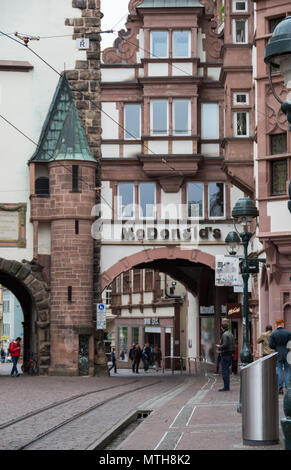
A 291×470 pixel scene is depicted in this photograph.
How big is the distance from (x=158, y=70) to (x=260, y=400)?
27.6 metres

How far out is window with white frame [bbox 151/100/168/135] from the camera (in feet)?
124

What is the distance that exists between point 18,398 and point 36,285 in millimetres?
14081

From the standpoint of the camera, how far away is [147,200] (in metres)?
38.6

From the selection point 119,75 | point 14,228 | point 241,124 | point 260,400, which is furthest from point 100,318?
point 260,400

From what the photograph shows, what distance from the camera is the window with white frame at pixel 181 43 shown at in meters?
38.3

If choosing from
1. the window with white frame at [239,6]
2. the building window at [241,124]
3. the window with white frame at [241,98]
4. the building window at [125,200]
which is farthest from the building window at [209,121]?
the window with white frame at [239,6]

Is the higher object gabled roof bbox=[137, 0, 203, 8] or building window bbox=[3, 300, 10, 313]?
gabled roof bbox=[137, 0, 203, 8]

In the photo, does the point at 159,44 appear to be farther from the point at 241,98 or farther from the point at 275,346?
the point at 275,346

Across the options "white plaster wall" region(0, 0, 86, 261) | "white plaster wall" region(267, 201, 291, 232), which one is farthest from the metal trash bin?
"white plaster wall" region(0, 0, 86, 261)

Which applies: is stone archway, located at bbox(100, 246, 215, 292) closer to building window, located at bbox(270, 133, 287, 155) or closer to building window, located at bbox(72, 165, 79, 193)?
building window, located at bbox(72, 165, 79, 193)

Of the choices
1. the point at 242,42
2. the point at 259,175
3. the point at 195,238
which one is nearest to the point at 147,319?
the point at 195,238

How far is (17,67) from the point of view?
126 ft

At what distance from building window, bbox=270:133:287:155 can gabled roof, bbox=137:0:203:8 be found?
41.7 ft

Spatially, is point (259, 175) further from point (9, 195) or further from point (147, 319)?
point (147, 319)
